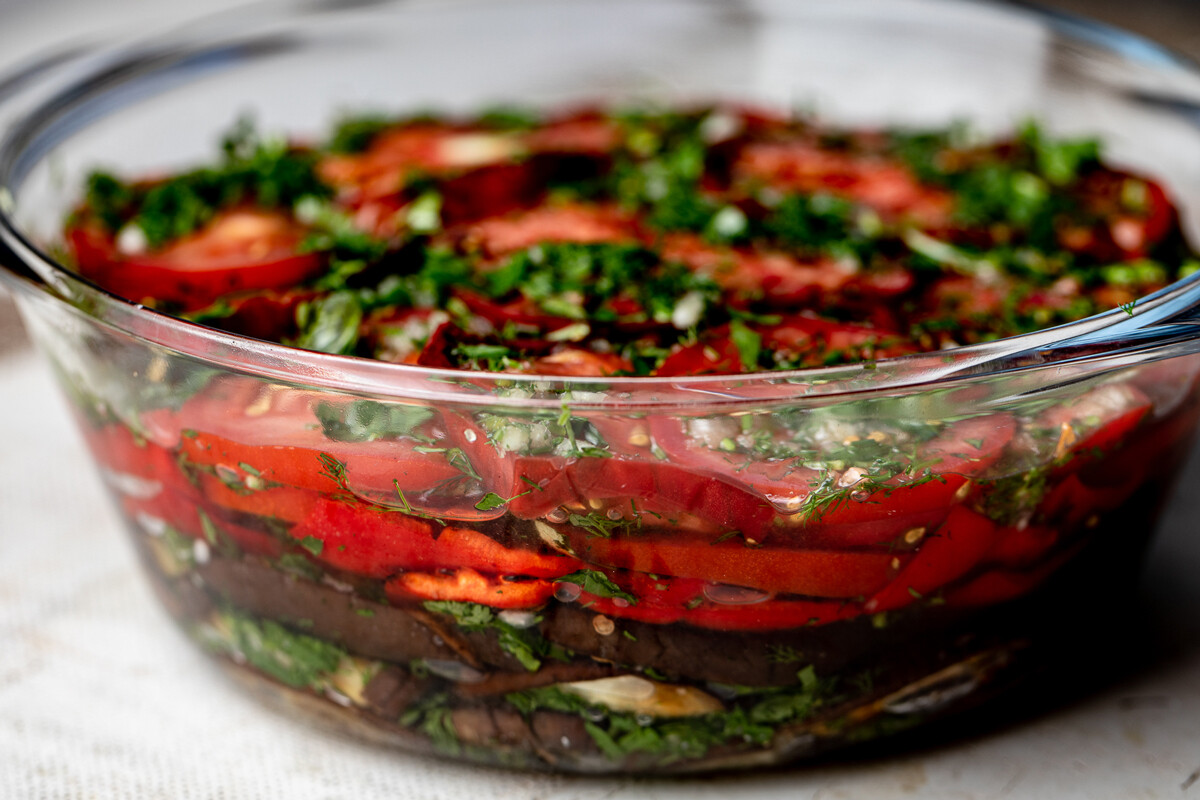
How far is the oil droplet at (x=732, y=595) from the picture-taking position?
0.74 metres

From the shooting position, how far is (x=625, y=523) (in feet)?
2.35

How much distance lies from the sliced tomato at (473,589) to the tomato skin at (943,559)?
24 centimetres

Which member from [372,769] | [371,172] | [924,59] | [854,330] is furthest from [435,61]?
[372,769]

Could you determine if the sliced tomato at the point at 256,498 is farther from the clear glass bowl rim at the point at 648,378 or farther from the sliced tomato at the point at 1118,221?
the sliced tomato at the point at 1118,221

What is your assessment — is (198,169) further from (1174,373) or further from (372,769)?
(1174,373)

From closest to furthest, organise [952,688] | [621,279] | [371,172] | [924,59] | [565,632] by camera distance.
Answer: [565,632] → [952,688] → [621,279] → [371,172] → [924,59]

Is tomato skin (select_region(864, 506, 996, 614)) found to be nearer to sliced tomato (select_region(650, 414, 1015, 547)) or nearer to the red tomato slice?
sliced tomato (select_region(650, 414, 1015, 547))

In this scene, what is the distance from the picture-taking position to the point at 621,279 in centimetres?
104

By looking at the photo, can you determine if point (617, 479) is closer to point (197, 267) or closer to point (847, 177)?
point (197, 267)

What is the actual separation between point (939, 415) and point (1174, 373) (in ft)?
0.78

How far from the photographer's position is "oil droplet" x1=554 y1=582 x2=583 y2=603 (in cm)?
75

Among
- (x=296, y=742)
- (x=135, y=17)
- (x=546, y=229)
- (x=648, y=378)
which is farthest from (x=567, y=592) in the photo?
(x=135, y=17)

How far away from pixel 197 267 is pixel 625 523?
1.93 feet

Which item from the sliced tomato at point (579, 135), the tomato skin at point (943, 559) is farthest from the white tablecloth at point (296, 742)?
the sliced tomato at point (579, 135)
